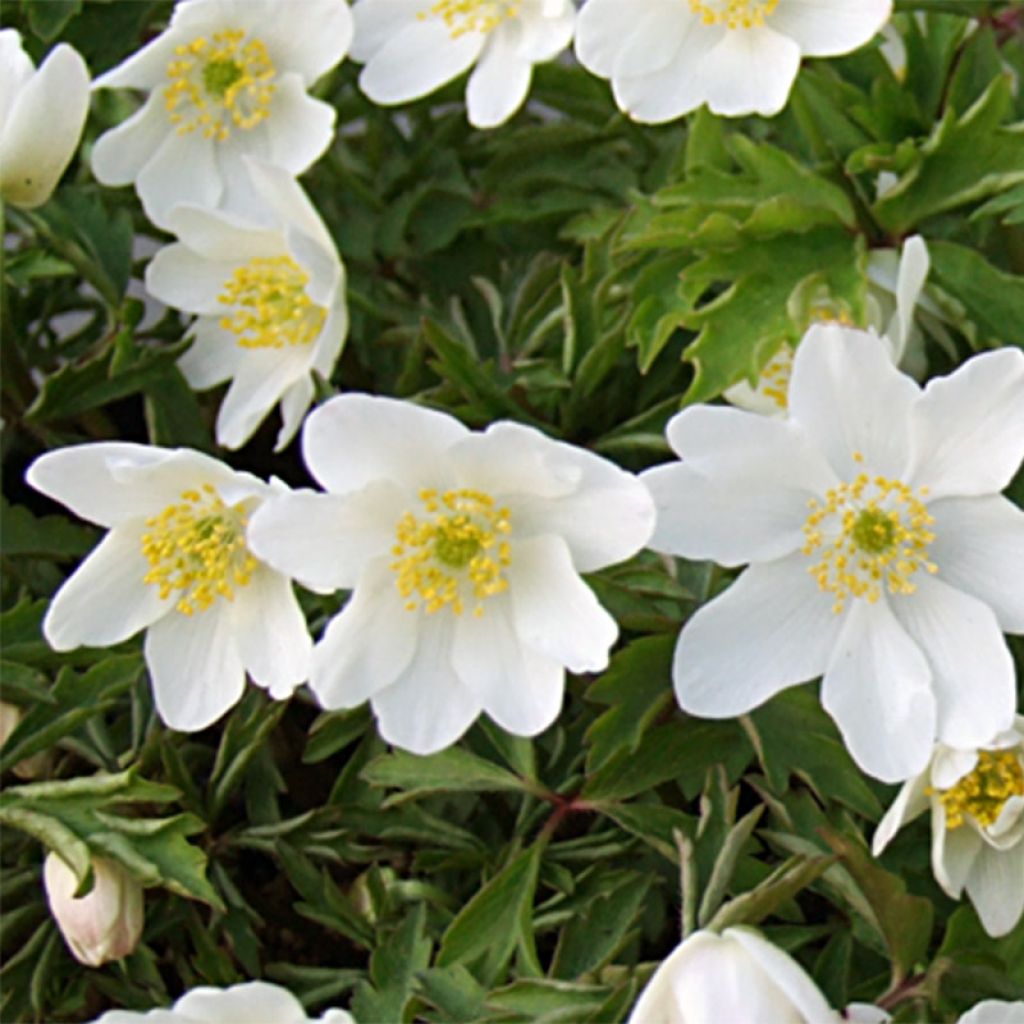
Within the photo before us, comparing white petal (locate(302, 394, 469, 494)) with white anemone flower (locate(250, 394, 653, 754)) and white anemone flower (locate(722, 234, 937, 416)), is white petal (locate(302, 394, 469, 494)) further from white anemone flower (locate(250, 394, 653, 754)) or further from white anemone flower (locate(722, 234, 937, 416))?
white anemone flower (locate(722, 234, 937, 416))

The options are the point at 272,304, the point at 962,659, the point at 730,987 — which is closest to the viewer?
the point at 730,987

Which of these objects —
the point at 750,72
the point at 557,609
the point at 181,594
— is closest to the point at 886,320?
the point at 750,72

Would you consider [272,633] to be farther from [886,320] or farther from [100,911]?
[886,320]

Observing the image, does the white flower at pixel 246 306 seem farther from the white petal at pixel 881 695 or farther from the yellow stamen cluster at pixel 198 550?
the white petal at pixel 881 695

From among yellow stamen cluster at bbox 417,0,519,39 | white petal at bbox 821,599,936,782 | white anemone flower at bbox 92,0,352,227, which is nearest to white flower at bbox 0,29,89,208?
white anemone flower at bbox 92,0,352,227

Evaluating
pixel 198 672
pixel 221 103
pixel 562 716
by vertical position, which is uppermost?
pixel 221 103

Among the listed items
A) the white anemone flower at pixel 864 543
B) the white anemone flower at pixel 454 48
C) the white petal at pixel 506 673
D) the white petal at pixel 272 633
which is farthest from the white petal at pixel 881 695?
the white anemone flower at pixel 454 48

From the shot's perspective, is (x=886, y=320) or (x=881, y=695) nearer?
(x=881, y=695)
